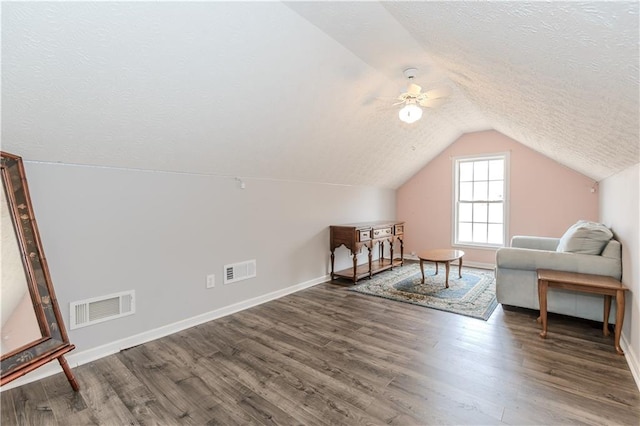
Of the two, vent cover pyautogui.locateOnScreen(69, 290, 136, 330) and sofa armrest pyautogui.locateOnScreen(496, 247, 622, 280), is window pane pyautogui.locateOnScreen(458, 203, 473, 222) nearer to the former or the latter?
sofa armrest pyautogui.locateOnScreen(496, 247, 622, 280)

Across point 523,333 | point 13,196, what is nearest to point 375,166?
point 523,333

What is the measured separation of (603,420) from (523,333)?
1.14 metres

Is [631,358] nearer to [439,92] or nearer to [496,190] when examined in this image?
[439,92]

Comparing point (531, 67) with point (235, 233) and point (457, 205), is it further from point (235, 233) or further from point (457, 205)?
point (457, 205)

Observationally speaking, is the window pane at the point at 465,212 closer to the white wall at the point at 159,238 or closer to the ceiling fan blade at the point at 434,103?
→ the ceiling fan blade at the point at 434,103

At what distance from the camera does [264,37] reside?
2.01 meters

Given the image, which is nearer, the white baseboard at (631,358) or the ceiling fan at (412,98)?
the white baseboard at (631,358)

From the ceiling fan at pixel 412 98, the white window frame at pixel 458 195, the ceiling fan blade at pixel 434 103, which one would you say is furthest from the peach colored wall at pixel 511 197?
the ceiling fan at pixel 412 98

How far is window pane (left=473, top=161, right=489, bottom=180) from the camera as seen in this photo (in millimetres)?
5477

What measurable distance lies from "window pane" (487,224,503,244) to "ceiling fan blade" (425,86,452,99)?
3054 mm

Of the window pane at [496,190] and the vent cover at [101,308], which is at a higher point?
the window pane at [496,190]

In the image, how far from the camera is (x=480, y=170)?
5547 mm

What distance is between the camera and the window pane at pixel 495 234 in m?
5.36

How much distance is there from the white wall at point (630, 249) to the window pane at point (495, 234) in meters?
2.54
